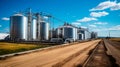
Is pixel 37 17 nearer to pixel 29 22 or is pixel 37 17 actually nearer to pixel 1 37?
pixel 29 22

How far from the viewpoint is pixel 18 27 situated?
2650 inches

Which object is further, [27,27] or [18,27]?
[27,27]

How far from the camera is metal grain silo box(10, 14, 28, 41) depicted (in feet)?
222

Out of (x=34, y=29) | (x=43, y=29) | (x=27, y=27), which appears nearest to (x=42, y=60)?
(x=27, y=27)

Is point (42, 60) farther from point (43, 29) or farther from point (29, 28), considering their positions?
point (43, 29)

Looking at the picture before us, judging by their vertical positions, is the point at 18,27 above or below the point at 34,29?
above

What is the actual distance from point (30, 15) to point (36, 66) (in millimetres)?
67304

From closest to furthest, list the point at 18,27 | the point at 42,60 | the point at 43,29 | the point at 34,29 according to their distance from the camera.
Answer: the point at 42,60, the point at 18,27, the point at 34,29, the point at 43,29

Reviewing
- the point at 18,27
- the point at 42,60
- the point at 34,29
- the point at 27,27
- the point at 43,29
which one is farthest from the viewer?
the point at 43,29

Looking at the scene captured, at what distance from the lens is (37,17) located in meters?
82.3

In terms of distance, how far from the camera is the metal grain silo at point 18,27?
222 ft

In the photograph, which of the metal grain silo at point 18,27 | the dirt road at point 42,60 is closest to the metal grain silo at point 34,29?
the metal grain silo at point 18,27

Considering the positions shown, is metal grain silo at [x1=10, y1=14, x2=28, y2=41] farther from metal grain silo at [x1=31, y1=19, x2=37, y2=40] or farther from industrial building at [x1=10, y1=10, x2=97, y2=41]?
metal grain silo at [x1=31, y1=19, x2=37, y2=40]

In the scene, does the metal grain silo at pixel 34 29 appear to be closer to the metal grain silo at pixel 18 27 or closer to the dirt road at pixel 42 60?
the metal grain silo at pixel 18 27
